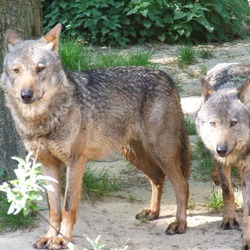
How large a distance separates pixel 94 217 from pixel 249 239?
1.68 meters

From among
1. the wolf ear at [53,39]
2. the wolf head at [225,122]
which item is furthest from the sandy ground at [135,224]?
the wolf ear at [53,39]

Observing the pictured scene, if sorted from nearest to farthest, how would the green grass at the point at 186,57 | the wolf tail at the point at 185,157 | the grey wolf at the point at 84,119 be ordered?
the grey wolf at the point at 84,119 → the wolf tail at the point at 185,157 → the green grass at the point at 186,57

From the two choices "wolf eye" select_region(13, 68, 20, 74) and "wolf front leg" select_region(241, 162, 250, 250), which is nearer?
"wolf eye" select_region(13, 68, 20, 74)

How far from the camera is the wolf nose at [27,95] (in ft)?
18.9

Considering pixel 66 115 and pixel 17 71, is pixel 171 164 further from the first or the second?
pixel 17 71

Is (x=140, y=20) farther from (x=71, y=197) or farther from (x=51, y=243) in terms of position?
(x=51, y=243)

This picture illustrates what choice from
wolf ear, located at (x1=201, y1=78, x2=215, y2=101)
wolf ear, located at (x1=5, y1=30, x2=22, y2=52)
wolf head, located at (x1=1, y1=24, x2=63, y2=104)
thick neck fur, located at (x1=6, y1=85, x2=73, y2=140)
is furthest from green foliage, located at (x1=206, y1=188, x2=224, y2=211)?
wolf ear, located at (x1=5, y1=30, x2=22, y2=52)

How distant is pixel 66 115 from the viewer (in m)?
6.25

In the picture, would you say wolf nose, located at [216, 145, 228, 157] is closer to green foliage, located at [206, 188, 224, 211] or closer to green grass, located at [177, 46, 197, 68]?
green foliage, located at [206, 188, 224, 211]

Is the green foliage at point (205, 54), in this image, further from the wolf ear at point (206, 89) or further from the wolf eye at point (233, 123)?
the wolf eye at point (233, 123)

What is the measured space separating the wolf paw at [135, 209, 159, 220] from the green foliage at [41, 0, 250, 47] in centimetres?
568

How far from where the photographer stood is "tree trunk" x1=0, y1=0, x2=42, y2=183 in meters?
7.07

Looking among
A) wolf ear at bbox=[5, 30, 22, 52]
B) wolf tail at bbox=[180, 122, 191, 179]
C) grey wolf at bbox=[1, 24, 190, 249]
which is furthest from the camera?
wolf tail at bbox=[180, 122, 191, 179]

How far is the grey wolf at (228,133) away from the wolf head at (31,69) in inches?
54.1
